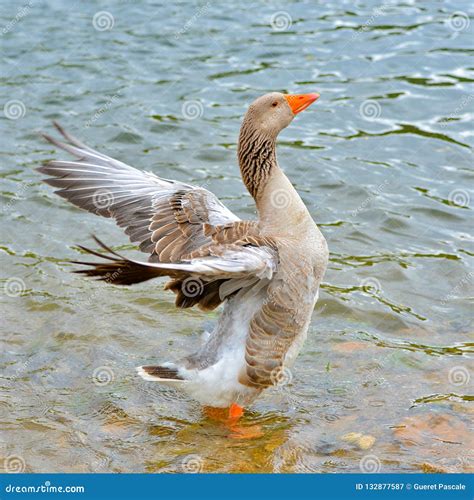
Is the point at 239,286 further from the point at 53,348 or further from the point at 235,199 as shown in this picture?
the point at 235,199

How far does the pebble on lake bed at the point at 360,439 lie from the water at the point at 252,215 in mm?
14

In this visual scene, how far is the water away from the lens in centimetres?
685

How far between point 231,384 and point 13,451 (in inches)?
68.0

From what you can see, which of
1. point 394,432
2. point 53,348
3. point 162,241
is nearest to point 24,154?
point 53,348

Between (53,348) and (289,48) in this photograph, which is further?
(289,48)

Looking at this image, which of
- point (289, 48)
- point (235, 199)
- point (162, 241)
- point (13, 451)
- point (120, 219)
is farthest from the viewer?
point (289, 48)

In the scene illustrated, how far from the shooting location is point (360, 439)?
670 cm

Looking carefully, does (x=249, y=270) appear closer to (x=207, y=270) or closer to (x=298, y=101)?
(x=207, y=270)

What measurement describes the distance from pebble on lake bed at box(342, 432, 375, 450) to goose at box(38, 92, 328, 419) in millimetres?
715

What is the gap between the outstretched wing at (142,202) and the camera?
23.4ft

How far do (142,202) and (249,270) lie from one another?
2088mm

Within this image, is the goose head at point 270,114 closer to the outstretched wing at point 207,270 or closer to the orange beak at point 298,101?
the orange beak at point 298,101

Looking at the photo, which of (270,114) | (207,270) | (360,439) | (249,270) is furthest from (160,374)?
(270,114)

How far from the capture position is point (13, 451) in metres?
6.54
